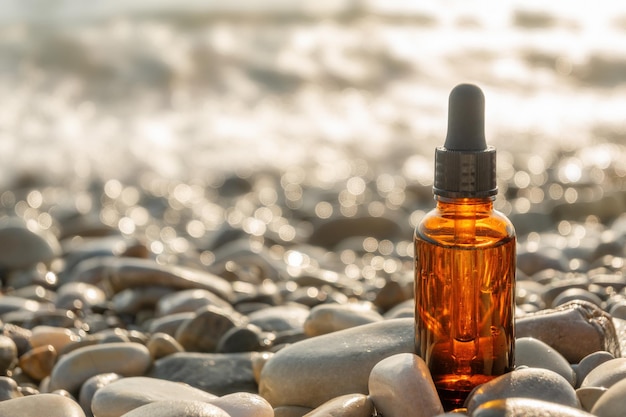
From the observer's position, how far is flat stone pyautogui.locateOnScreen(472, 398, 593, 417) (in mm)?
1798

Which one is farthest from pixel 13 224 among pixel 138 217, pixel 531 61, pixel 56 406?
pixel 531 61

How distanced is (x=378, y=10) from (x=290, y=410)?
1404cm

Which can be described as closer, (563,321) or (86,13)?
(563,321)

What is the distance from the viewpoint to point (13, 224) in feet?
15.4

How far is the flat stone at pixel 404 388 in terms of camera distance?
1.99 m

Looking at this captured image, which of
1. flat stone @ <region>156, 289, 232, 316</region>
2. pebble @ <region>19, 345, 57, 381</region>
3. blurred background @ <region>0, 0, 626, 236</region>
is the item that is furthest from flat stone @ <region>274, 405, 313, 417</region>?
blurred background @ <region>0, 0, 626, 236</region>

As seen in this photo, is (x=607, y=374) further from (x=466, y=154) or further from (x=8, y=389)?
(x=8, y=389)

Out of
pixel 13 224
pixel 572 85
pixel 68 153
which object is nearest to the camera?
pixel 13 224

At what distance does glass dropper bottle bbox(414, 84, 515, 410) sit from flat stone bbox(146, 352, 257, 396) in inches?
29.6

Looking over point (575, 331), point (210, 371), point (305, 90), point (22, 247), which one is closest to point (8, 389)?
point (210, 371)

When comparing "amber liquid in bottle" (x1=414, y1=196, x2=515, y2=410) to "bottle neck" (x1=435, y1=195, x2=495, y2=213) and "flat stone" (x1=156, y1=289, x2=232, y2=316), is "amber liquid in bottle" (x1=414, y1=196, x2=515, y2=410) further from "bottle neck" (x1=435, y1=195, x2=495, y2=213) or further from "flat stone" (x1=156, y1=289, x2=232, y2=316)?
"flat stone" (x1=156, y1=289, x2=232, y2=316)

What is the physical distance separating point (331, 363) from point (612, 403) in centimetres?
74

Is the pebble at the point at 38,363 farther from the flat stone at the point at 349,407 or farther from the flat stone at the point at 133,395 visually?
the flat stone at the point at 349,407

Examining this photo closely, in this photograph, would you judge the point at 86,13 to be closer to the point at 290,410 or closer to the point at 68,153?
the point at 68,153
